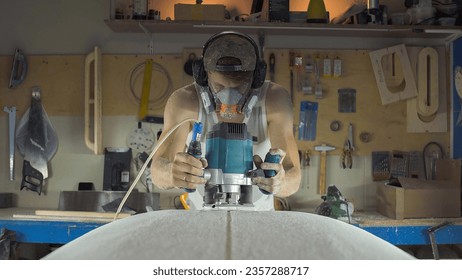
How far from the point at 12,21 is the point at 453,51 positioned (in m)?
1.49

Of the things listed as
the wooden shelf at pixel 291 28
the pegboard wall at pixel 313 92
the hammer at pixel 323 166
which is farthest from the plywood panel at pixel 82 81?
the hammer at pixel 323 166

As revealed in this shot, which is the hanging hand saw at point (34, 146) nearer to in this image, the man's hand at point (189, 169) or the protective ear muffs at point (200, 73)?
the protective ear muffs at point (200, 73)

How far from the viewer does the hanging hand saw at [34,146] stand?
5.32 feet

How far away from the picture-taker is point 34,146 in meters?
1.62

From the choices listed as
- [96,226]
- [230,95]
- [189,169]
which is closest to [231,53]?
[230,95]

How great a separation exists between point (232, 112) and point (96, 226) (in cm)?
77

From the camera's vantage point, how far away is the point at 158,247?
33 centimetres

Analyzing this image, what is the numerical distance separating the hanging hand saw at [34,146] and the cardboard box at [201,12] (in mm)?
580

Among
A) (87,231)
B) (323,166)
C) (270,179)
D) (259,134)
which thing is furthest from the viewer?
(323,166)

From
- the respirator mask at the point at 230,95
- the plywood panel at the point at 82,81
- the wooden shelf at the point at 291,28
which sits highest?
the wooden shelf at the point at 291,28

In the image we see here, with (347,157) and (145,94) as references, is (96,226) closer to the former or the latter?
(145,94)

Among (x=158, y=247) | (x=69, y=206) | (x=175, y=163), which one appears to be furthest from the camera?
(x=69, y=206)

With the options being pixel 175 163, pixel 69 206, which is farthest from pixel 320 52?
pixel 175 163
